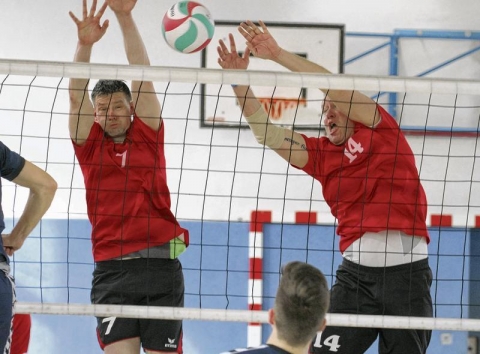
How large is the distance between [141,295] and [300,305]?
1.95 m

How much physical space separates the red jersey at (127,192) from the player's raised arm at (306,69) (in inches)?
26.1

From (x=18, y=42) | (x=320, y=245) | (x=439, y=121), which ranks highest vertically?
(x=18, y=42)

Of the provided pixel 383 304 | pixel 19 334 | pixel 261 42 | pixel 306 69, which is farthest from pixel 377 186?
pixel 19 334

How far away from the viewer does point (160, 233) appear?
418cm

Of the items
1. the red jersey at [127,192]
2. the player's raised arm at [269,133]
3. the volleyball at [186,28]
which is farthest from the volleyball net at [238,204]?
the red jersey at [127,192]

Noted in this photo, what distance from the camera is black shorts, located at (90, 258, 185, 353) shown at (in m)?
4.15

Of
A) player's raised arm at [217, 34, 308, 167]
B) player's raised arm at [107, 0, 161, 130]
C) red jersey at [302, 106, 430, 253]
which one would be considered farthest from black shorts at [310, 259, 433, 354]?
player's raised arm at [107, 0, 161, 130]

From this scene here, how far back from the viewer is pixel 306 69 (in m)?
4.19

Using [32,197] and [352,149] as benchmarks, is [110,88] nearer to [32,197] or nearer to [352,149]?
[32,197]

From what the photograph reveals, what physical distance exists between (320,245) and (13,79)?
3.12 m

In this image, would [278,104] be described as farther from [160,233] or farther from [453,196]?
[160,233]

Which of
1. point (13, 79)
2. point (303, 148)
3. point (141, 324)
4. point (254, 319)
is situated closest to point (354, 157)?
point (303, 148)

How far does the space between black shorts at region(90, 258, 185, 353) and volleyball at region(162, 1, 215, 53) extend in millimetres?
1209

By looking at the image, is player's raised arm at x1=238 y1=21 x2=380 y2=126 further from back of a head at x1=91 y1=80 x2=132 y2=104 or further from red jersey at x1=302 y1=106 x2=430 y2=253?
back of a head at x1=91 y1=80 x2=132 y2=104
